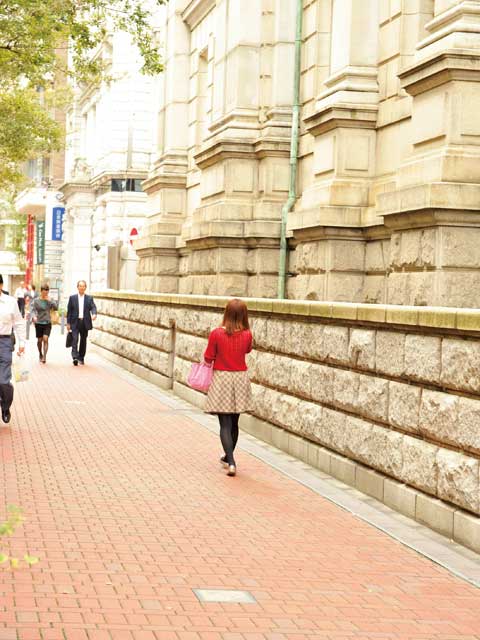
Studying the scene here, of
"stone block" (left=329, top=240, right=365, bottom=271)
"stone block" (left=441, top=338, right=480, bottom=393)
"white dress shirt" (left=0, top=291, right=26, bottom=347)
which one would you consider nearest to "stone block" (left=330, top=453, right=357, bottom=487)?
"stone block" (left=441, top=338, right=480, bottom=393)

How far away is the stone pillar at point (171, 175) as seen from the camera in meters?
24.9

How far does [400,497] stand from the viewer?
31.6 ft

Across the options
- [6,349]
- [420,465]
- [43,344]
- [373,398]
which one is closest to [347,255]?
[6,349]

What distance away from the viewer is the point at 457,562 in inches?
315

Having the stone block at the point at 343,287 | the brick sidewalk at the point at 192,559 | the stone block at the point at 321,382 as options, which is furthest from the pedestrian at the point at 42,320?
the stone block at the point at 321,382

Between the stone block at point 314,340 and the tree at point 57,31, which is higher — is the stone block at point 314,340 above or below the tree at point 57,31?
below

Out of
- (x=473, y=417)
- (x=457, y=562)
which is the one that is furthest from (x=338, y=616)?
(x=473, y=417)

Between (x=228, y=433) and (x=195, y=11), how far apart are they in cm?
1403

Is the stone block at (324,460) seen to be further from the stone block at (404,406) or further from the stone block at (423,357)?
the stone block at (423,357)

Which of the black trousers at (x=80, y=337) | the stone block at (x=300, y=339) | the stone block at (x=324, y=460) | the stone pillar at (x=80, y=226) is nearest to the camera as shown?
the stone block at (x=324, y=460)

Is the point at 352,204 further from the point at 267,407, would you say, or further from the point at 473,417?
the point at 473,417

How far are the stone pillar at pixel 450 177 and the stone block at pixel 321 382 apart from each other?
41.2 inches

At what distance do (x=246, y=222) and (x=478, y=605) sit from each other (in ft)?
40.6

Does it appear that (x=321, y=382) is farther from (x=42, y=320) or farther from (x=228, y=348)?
(x=42, y=320)
